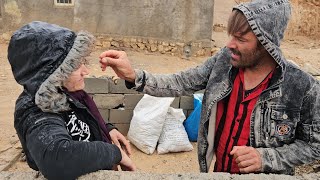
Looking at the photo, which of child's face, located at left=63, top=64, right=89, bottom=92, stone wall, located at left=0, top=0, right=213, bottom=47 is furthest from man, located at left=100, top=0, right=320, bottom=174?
stone wall, located at left=0, top=0, right=213, bottom=47

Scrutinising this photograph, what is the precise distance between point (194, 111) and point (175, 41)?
744 centimetres

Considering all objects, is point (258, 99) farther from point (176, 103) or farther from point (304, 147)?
point (176, 103)

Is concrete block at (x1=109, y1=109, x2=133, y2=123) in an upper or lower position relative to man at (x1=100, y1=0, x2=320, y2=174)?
lower

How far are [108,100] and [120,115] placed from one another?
314 mm

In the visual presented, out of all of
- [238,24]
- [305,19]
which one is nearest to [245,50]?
[238,24]

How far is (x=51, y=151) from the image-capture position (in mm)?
1683

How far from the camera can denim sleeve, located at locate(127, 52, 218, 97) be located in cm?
264

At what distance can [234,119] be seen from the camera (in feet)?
8.01

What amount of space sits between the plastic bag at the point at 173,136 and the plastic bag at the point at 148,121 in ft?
0.34

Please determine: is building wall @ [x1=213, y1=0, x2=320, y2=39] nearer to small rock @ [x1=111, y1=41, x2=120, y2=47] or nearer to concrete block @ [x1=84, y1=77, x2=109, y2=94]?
small rock @ [x1=111, y1=41, x2=120, y2=47]

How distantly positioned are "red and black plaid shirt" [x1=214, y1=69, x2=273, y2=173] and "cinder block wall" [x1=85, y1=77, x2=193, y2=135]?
327cm

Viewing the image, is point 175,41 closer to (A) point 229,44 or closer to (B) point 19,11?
(B) point 19,11

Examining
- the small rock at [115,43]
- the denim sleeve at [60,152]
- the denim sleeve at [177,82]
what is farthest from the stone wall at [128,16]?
the denim sleeve at [60,152]

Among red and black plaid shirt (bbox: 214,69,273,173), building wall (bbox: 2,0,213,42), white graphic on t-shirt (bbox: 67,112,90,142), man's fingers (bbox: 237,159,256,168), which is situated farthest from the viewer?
building wall (bbox: 2,0,213,42)
